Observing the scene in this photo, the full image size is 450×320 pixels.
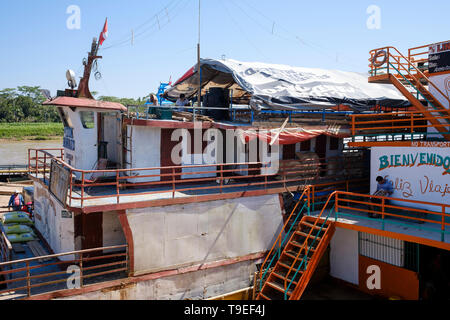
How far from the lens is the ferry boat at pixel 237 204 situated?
36.1ft

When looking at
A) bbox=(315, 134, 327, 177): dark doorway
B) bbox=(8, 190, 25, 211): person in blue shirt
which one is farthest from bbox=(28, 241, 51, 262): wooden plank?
bbox=(315, 134, 327, 177): dark doorway

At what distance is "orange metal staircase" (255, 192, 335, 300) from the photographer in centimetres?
1156

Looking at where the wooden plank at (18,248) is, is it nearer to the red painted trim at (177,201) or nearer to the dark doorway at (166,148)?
the red painted trim at (177,201)

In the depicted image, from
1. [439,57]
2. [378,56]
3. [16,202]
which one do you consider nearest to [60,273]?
[16,202]

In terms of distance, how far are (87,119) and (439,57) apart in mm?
12891

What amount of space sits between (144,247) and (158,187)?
2942mm

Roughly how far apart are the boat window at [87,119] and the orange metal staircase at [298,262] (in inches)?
311

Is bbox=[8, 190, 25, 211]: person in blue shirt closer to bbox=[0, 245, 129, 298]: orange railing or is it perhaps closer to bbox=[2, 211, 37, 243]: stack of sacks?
bbox=[2, 211, 37, 243]: stack of sacks

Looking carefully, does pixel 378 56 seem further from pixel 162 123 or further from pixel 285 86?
pixel 162 123

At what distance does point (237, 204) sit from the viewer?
12.9m

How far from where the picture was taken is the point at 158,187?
13.5m

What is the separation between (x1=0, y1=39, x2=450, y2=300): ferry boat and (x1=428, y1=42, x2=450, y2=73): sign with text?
0.04 m

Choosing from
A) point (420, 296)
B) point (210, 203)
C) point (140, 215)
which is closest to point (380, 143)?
point (420, 296)

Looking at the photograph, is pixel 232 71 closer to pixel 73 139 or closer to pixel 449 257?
pixel 73 139
